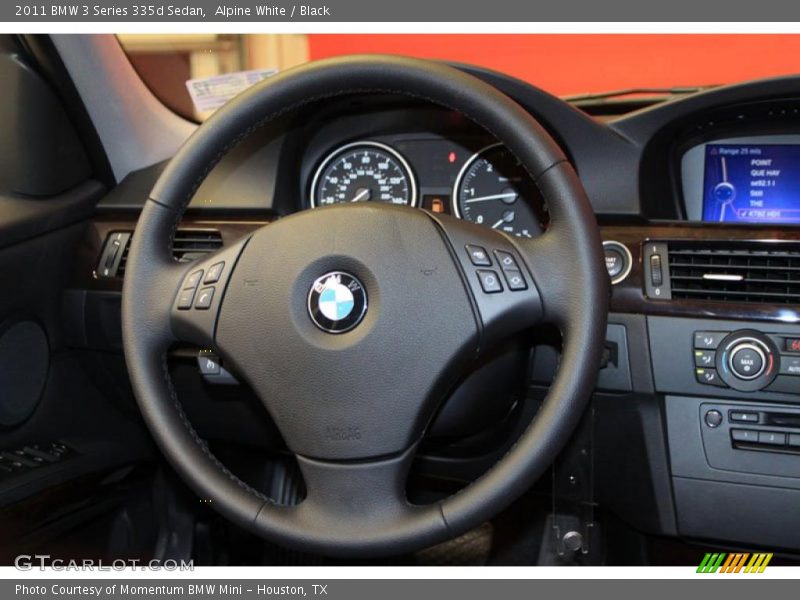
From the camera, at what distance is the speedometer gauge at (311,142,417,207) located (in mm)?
1571

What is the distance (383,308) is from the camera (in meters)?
1.04

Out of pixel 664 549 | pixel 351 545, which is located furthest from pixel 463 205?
pixel 664 549

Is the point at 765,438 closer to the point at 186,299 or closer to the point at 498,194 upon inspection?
the point at 498,194

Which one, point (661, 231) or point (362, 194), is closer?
point (661, 231)

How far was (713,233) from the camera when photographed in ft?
4.39

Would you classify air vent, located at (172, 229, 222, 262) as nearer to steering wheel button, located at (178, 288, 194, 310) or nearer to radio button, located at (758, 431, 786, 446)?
steering wheel button, located at (178, 288, 194, 310)

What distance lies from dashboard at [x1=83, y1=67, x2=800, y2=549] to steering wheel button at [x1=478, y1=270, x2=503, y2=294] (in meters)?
0.31

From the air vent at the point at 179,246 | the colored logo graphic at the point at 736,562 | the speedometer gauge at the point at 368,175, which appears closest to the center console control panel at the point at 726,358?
the colored logo graphic at the point at 736,562

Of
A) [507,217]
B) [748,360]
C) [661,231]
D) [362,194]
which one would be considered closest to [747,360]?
[748,360]

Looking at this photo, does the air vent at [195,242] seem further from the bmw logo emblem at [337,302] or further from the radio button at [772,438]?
Result: the radio button at [772,438]

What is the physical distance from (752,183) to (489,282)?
664 mm

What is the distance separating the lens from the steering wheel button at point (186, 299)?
1.12 metres

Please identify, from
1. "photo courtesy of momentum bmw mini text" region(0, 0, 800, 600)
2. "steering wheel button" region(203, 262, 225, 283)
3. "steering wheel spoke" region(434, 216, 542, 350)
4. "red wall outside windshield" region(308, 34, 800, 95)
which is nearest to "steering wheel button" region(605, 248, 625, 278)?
"photo courtesy of momentum bmw mini text" region(0, 0, 800, 600)

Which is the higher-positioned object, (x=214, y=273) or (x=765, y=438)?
(x=214, y=273)
